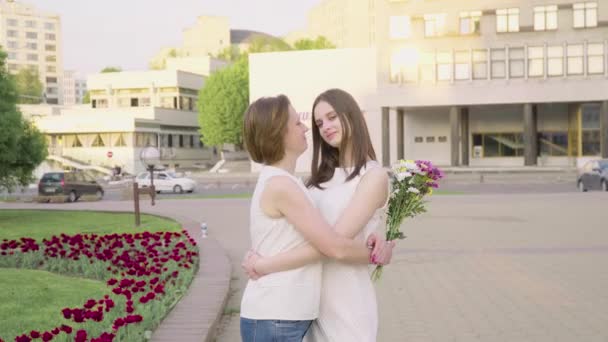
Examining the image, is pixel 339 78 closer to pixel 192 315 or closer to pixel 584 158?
pixel 584 158

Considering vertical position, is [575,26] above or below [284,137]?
above

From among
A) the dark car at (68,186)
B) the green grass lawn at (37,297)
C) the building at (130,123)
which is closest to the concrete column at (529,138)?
the dark car at (68,186)

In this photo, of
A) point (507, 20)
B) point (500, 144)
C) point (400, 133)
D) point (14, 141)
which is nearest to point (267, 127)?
point (14, 141)

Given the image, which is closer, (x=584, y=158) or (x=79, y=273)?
(x=79, y=273)

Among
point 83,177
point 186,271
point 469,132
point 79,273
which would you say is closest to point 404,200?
point 186,271

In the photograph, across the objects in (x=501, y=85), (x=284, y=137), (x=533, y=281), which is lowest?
(x=533, y=281)

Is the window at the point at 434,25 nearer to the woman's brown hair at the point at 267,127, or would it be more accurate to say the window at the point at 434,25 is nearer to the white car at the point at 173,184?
the white car at the point at 173,184

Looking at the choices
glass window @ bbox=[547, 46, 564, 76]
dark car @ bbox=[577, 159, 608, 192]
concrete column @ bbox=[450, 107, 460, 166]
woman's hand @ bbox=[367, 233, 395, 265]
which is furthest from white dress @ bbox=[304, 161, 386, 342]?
concrete column @ bbox=[450, 107, 460, 166]

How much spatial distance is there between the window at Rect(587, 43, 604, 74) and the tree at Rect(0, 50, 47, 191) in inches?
1727

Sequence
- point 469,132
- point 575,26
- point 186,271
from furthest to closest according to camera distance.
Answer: point 469,132 < point 575,26 < point 186,271

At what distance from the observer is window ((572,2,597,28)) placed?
57812mm

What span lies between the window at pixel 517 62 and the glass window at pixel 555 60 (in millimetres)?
1733

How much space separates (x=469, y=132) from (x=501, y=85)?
324 inches

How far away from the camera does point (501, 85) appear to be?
196 feet
